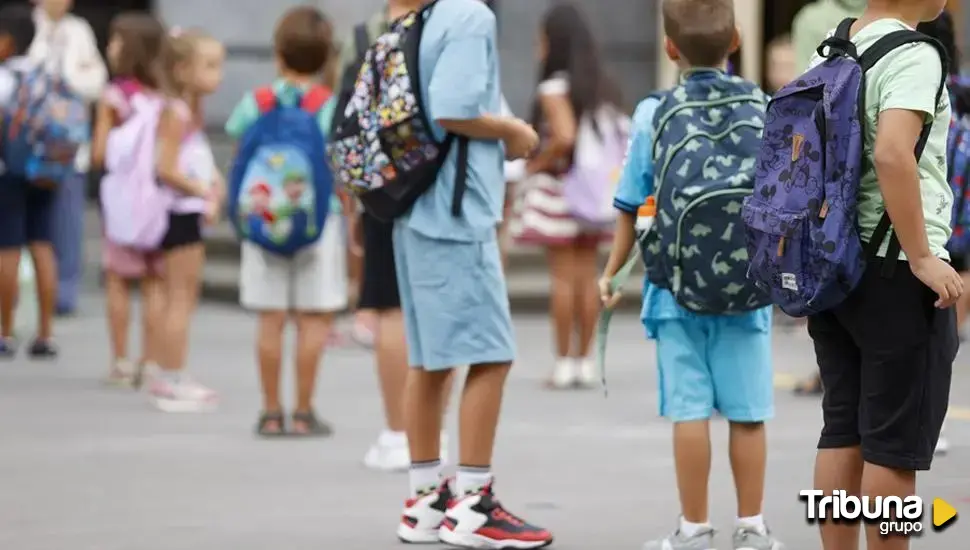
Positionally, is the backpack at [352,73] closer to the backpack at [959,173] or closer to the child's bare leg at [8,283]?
the backpack at [959,173]

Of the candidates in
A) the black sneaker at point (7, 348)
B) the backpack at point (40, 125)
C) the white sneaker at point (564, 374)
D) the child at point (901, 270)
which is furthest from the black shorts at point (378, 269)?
the black sneaker at point (7, 348)

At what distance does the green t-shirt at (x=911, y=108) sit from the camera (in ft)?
14.5

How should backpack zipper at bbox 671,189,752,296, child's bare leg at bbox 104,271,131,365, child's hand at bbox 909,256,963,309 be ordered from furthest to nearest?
child's bare leg at bbox 104,271,131,365, backpack zipper at bbox 671,189,752,296, child's hand at bbox 909,256,963,309

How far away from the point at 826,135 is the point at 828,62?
0.20 m

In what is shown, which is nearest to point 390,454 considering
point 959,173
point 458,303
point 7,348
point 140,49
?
point 458,303

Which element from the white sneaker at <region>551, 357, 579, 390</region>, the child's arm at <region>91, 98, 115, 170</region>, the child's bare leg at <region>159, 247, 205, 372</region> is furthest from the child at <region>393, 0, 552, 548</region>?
the child's arm at <region>91, 98, 115, 170</region>

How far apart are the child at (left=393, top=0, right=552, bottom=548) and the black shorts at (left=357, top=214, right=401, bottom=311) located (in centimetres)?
121

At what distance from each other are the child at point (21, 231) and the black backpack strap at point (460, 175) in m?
5.80

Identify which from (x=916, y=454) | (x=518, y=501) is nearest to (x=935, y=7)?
(x=916, y=454)

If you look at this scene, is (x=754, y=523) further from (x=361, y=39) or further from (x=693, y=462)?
(x=361, y=39)

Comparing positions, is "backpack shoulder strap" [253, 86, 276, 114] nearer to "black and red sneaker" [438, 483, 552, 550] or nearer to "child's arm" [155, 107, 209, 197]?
"child's arm" [155, 107, 209, 197]

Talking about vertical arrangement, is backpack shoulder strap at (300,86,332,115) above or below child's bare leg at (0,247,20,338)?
above

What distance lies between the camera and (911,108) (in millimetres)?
4410

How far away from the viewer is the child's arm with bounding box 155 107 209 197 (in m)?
9.30
